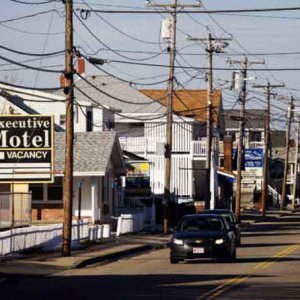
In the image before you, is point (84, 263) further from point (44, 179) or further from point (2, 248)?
point (44, 179)

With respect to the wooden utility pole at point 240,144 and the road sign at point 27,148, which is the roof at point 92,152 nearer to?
the road sign at point 27,148

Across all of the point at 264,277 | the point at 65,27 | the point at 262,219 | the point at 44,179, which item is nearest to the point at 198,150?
the point at 262,219

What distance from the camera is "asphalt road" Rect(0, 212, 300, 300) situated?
62.5 ft

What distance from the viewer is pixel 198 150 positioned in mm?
69750

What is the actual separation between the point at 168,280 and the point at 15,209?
1444 centimetres

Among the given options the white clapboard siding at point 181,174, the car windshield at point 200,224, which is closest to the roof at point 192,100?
the white clapboard siding at point 181,174

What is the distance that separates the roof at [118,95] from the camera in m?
73.8

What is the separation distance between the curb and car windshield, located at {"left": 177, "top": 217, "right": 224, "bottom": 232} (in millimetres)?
2662

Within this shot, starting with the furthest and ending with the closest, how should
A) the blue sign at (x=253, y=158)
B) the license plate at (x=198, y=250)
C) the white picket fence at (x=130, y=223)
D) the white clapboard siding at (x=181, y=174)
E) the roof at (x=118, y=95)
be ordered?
the blue sign at (x=253, y=158) < the roof at (x=118, y=95) < the white clapboard siding at (x=181, y=174) < the white picket fence at (x=130, y=223) < the license plate at (x=198, y=250)

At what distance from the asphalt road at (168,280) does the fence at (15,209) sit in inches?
207

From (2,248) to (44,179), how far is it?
37.1 feet

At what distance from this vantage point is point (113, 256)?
32500 millimetres

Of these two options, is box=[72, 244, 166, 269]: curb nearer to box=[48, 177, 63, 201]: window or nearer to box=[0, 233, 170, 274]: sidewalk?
box=[0, 233, 170, 274]: sidewalk

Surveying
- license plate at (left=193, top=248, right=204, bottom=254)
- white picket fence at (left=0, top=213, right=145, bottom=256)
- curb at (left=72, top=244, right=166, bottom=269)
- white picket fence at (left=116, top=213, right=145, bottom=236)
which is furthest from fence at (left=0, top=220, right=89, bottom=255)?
white picket fence at (left=116, top=213, right=145, bottom=236)
